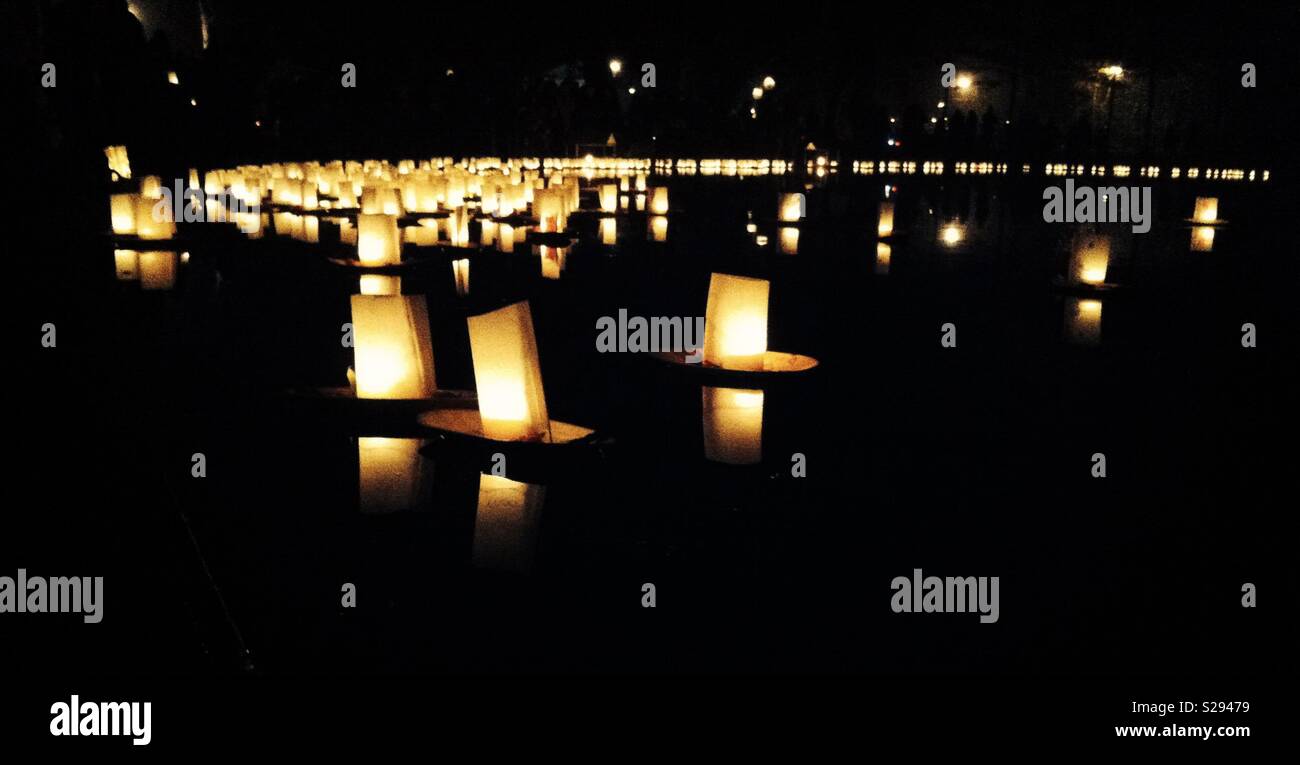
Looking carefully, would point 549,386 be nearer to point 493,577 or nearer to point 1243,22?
point 493,577

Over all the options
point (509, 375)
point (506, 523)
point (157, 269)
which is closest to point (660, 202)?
point (157, 269)

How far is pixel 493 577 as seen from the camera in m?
4.29

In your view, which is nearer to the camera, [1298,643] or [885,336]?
[1298,643]

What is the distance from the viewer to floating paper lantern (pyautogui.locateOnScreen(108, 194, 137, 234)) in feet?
47.2

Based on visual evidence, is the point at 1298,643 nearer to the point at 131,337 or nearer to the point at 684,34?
the point at 131,337

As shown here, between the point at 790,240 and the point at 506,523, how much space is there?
12008 millimetres

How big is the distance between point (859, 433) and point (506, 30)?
30629 millimetres

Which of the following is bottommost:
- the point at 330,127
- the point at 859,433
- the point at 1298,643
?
the point at 1298,643

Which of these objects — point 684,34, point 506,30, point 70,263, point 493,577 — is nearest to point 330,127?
point 506,30

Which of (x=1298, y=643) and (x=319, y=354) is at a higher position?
(x=319, y=354)

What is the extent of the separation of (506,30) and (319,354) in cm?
2850

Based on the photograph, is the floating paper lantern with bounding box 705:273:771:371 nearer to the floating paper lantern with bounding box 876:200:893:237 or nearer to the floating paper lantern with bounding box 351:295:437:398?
the floating paper lantern with bounding box 351:295:437:398
